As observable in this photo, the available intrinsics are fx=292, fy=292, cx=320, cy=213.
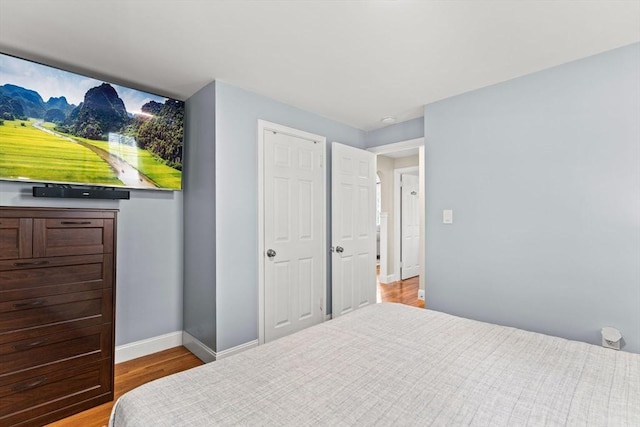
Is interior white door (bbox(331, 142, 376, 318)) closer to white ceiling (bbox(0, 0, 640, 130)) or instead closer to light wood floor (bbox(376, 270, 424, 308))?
light wood floor (bbox(376, 270, 424, 308))

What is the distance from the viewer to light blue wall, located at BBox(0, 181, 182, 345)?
2641mm

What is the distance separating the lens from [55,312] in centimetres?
190

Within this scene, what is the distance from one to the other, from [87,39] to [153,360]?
8.52 ft

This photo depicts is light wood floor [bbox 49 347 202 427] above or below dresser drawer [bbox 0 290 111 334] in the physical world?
below

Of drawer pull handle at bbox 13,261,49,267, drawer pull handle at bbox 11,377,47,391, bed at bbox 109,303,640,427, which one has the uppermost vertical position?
drawer pull handle at bbox 13,261,49,267

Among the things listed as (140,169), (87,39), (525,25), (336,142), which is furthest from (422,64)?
(140,169)

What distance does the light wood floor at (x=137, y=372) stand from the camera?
6.20ft

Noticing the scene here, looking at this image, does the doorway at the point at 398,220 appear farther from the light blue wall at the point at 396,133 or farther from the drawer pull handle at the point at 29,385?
the drawer pull handle at the point at 29,385

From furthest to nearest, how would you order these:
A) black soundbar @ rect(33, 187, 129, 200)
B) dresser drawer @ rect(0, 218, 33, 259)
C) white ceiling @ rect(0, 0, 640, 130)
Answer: black soundbar @ rect(33, 187, 129, 200) → dresser drawer @ rect(0, 218, 33, 259) → white ceiling @ rect(0, 0, 640, 130)

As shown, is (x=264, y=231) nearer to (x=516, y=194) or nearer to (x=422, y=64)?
(x=422, y=64)

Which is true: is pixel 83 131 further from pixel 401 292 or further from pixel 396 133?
pixel 401 292

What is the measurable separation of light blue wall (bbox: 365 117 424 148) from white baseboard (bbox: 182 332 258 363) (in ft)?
9.22

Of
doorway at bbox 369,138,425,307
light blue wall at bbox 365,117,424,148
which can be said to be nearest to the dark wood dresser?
light blue wall at bbox 365,117,424,148

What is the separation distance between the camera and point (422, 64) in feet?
7.33
